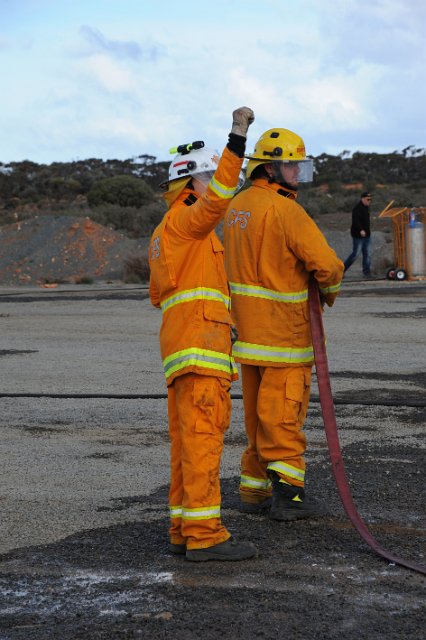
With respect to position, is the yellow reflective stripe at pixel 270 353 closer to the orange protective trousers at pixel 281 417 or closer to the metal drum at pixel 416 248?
the orange protective trousers at pixel 281 417

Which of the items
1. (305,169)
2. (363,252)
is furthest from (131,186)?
(305,169)

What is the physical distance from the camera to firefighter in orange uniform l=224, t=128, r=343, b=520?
5785 millimetres

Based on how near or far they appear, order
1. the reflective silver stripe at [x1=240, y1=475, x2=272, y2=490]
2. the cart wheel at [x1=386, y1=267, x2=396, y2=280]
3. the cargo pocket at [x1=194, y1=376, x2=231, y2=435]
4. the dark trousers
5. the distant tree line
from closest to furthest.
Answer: the cargo pocket at [x1=194, y1=376, x2=231, y2=435]
the reflective silver stripe at [x1=240, y1=475, x2=272, y2=490]
the cart wheel at [x1=386, y1=267, x2=396, y2=280]
the dark trousers
the distant tree line

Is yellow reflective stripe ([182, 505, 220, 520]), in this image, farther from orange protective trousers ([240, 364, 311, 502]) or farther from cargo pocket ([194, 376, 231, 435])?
orange protective trousers ([240, 364, 311, 502])

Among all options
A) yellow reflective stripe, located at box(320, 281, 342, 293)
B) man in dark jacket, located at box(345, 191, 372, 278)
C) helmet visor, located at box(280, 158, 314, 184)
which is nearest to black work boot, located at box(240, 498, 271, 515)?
yellow reflective stripe, located at box(320, 281, 342, 293)

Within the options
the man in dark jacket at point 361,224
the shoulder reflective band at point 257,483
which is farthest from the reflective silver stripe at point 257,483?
the man in dark jacket at point 361,224

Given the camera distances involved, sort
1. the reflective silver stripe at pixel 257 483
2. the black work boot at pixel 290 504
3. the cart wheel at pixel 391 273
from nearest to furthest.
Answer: the black work boot at pixel 290 504 < the reflective silver stripe at pixel 257 483 < the cart wheel at pixel 391 273

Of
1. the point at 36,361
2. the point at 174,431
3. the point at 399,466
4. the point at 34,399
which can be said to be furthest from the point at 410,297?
the point at 174,431

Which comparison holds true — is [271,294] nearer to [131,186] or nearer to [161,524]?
[161,524]

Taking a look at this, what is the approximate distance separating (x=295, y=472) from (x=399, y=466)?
4.40ft

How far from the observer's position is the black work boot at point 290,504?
5777 millimetres

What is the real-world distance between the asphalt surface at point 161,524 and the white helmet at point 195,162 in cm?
179

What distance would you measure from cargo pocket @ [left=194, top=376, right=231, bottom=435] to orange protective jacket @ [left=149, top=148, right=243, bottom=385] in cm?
5

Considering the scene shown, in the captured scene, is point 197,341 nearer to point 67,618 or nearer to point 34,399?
point 67,618
